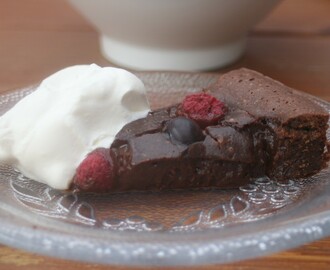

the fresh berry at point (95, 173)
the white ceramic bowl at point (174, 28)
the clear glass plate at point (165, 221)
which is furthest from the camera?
the white ceramic bowl at point (174, 28)

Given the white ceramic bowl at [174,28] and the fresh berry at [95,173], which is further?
the white ceramic bowl at [174,28]

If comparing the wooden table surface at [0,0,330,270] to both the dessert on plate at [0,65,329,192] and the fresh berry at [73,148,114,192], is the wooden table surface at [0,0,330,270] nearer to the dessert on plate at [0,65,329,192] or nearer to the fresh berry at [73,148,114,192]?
the dessert on plate at [0,65,329,192]

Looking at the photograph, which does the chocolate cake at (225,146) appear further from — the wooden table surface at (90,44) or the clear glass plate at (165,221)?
the wooden table surface at (90,44)

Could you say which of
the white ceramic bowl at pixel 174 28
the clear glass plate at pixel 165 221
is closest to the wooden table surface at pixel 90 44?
the white ceramic bowl at pixel 174 28

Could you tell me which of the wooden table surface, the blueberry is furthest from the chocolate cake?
the wooden table surface

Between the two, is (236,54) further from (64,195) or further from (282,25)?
(64,195)

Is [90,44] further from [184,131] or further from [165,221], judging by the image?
[165,221]

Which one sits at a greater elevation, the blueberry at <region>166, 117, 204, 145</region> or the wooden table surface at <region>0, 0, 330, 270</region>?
the blueberry at <region>166, 117, 204, 145</region>
